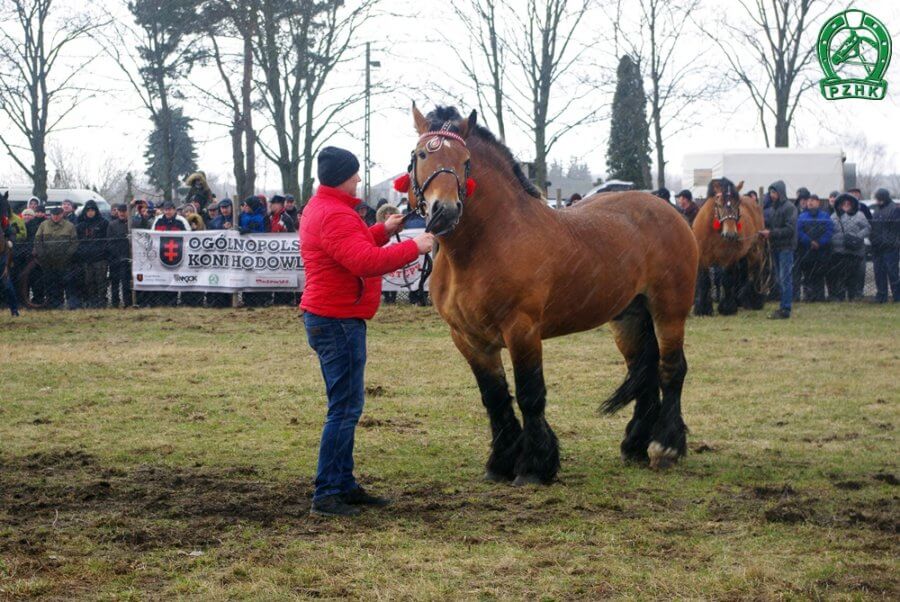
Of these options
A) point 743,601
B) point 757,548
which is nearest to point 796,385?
point 757,548

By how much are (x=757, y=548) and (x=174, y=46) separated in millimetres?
26864

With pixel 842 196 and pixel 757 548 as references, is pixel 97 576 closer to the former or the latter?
pixel 757 548

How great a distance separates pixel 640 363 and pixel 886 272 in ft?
44.3

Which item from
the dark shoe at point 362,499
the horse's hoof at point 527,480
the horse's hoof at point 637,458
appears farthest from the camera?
the horse's hoof at point 637,458

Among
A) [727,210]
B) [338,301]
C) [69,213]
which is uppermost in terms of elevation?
[69,213]

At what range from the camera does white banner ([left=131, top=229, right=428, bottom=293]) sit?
729 inches

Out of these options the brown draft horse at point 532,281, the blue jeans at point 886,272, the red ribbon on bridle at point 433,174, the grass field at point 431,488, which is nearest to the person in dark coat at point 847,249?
the blue jeans at point 886,272

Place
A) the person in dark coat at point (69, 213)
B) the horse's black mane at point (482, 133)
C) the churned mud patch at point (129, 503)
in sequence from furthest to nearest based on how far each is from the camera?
1. the person in dark coat at point (69, 213)
2. the horse's black mane at point (482, 133)
3. the churned mud patch at point (129, 503)

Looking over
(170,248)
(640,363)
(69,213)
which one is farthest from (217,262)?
(640,363)

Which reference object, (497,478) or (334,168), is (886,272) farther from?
(334,168)

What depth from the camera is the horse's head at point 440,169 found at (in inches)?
225

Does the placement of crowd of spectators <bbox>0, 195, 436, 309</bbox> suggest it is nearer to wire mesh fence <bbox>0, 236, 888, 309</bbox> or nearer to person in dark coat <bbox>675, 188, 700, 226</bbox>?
wire mesh fence <bbox>0, 236, 888, 309</bbox>

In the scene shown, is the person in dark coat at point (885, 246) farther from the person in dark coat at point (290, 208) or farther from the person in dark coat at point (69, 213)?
the person in dark coat at point (69, 213)

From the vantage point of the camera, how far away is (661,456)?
709 centimetres
